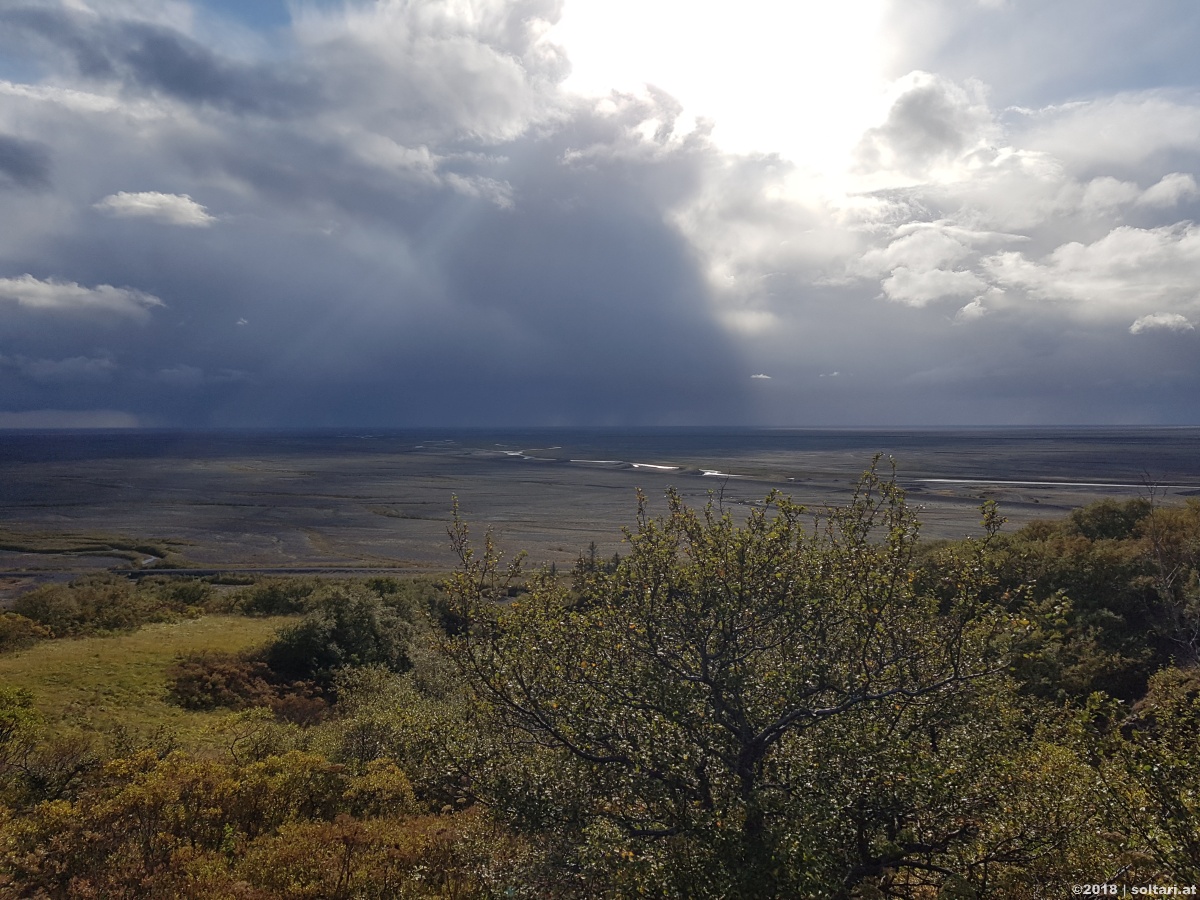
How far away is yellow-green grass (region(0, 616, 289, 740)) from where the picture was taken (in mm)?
21172

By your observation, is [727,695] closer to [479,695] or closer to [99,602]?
[479,695]

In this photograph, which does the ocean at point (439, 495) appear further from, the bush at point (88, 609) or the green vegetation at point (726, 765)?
the green vegetation at point (726, 765)

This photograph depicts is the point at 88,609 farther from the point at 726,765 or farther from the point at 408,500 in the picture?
the point at 408,500

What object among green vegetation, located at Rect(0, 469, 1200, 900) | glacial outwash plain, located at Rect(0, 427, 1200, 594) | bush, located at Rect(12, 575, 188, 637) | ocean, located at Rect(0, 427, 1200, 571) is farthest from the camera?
ocean, located at Rect(0, 427, 1200, 571)

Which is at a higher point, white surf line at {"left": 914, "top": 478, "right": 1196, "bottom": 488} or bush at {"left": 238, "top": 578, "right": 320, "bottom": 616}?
white surf line at {"left": 914, "top": 478, "right": 1196, "bottom": 488}

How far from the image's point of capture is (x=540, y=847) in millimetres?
8258

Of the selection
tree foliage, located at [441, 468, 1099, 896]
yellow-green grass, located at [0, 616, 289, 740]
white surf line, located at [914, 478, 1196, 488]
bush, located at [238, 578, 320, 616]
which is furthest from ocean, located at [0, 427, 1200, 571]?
tree foliage, located at [441, 468, 1099, 896]

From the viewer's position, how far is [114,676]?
82.9 ft

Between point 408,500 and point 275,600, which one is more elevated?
point 275,600

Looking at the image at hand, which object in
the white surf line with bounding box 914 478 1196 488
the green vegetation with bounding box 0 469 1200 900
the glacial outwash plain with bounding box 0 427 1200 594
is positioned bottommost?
the glacial outwash plain with bounding box 0 427 1200 594

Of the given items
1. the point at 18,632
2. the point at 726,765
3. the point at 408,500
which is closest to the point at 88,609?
the point at 18,632

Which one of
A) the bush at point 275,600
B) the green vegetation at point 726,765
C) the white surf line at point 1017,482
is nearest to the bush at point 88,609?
Answer: the bush at point 275,600

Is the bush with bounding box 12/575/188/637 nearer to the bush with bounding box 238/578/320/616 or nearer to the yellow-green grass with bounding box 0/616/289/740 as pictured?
the yellow-green grass with bounding box 0/616/289/740

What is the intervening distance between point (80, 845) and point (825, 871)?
10.9 m
